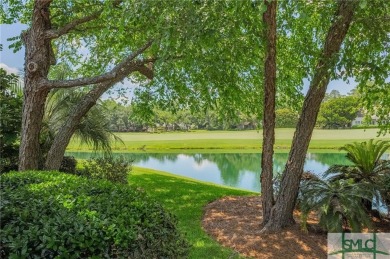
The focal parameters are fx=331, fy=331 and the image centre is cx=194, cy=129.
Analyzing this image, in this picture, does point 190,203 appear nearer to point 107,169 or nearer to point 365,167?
point 107,169

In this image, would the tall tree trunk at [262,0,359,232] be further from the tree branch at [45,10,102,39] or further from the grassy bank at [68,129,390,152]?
the grassy bank at [68,129,390,152]

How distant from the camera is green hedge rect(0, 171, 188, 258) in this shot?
1715 millimetres

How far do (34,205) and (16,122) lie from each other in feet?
14.6

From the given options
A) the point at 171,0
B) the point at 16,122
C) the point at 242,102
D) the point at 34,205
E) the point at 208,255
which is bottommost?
the point at 208,255

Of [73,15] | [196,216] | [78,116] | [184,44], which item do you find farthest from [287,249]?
[73,15]

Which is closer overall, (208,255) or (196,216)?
(208,255)

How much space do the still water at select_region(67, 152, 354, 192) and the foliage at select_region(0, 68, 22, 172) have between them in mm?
6097

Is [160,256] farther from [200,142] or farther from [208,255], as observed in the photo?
[200,142]

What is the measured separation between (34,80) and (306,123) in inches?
160

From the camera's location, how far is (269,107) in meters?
Answer: 4.41

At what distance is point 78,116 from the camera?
231 inches

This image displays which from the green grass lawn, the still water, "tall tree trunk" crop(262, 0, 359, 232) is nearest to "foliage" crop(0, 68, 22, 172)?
the green grass lawn

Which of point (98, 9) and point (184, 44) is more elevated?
point (98, 9)

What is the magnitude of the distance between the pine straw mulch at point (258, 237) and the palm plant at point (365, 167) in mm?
694
